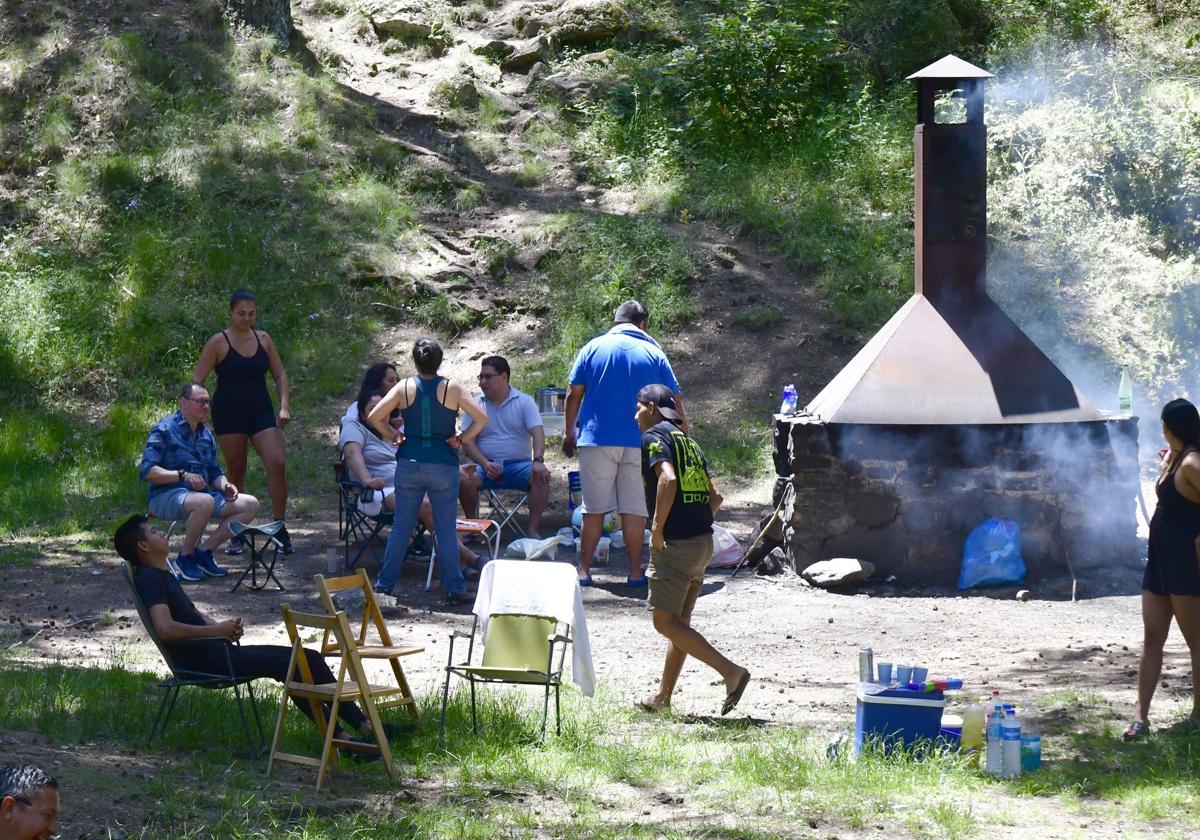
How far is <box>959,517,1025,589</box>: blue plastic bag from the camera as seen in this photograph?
904cm

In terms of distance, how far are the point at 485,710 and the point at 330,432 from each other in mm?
7172

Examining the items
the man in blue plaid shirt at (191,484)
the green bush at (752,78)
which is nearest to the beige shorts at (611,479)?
the man in blue plaid shirt at (191,484)

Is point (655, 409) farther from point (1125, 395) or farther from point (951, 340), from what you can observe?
point (1125, 395)

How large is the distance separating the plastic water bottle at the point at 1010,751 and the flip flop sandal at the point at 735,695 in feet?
4.07

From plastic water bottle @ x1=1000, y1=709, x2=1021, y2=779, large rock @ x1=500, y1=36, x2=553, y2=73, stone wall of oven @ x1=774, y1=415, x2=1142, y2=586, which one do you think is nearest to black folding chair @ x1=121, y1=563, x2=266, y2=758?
plastic water bottle @ x1=1000, y1=709, x2=1021, y2=779

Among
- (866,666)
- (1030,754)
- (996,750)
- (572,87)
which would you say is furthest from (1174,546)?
(572,87)

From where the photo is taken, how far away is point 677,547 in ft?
21.2

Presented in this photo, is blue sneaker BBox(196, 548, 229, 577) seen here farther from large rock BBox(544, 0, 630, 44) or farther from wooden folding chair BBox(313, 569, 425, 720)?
large rock BBox(544, 0, 630, 44)

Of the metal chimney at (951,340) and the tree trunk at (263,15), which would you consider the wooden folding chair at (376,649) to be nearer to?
the metal chimney at (951,340)

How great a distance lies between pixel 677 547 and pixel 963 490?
3433 millimetres

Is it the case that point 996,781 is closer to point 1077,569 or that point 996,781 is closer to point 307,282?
point 1077,569

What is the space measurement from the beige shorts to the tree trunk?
35.9 feet

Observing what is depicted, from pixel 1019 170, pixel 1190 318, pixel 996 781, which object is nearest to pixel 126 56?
pixel 1019 170

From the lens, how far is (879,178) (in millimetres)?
15266
